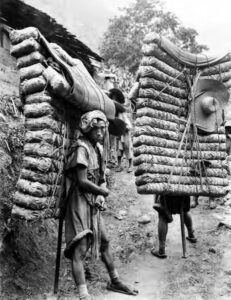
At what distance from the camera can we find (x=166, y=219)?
5738 mm

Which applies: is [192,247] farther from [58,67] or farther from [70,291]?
[58,67]

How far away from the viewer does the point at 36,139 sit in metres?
4.03

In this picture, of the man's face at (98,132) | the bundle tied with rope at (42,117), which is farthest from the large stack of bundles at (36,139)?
the man's face at (98,132)

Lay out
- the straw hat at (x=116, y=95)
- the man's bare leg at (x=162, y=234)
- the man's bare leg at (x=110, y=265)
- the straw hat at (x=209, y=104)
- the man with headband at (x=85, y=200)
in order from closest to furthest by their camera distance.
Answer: the man with headband at (x=85, y=200), the man's bare leg at (x=110, y=265), the man's bare leg at (x=162, y=234), the straw hat at (x=209, y=104), the straw hat at (x=116, y=95)

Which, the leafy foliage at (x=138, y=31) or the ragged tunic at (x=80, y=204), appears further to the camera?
the leafy foliage at (x=138, y=31)

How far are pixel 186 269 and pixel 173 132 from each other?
2.02 m

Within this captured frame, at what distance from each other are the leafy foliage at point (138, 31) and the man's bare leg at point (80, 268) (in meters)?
19.4

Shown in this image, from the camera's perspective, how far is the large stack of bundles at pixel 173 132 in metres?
5.23

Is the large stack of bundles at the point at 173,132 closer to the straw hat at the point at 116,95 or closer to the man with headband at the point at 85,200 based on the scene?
the man with headband at the point at 85,200

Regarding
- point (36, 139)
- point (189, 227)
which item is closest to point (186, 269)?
point (189, 227)

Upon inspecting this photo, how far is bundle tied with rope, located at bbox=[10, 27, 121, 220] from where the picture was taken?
3.96 metres

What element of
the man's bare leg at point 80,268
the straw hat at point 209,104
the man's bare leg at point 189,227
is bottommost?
the man's bare leg at point 80,268

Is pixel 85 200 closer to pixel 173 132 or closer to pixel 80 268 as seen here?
pixel 80 268

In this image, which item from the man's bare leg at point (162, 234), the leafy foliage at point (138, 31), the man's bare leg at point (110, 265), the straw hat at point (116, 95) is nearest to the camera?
the man's bare leg at point (110, 265)
